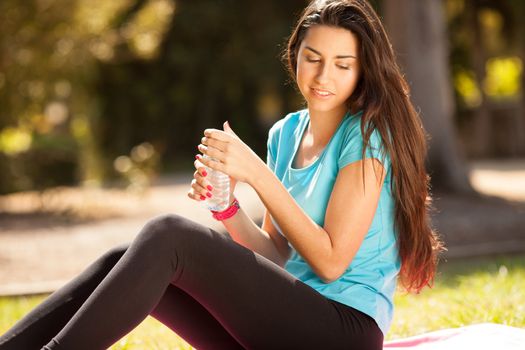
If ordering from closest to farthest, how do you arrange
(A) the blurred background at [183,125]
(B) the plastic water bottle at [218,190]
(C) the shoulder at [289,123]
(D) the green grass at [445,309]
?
(B) the plastic water bottle at [218,190] < (C) the shoulder at [289,123] < (D) the green grass at [445,309] < (A) the blurred background at [183,125]

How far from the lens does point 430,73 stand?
10.5 metres

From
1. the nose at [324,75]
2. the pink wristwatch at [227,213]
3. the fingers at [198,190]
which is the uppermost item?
the nose at [324,75]

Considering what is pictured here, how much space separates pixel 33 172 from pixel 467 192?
232 inches

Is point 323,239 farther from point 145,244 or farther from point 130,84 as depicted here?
point 130,84

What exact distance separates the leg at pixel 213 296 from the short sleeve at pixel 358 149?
15.5 inches

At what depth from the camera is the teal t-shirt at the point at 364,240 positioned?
2.32 metres

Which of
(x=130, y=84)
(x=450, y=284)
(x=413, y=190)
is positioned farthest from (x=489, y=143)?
(x=413, y=190)

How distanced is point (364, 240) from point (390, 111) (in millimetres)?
401

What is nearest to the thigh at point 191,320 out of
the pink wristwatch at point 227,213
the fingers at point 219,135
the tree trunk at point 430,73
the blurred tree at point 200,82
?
the pink wristwatch at point 227,213

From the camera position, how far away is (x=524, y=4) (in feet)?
58.1

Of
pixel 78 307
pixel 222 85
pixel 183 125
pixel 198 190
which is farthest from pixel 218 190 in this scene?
pixel 183 125

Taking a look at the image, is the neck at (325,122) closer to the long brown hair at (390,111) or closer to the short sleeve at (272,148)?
the long brown hair at (390,111)

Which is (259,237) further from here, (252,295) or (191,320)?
(252,295)

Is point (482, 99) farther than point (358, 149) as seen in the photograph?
Yes
